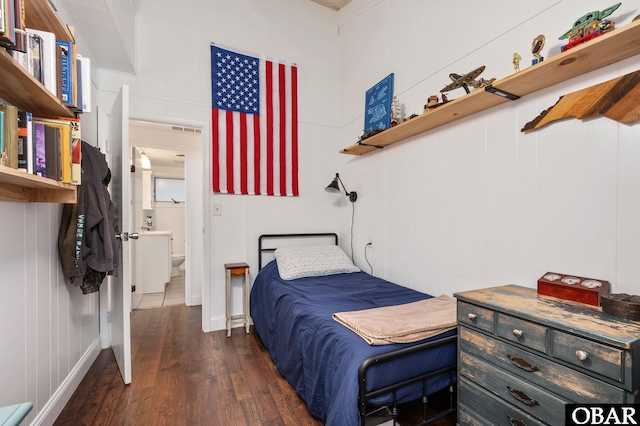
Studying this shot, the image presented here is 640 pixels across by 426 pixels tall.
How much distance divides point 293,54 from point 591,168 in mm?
2988

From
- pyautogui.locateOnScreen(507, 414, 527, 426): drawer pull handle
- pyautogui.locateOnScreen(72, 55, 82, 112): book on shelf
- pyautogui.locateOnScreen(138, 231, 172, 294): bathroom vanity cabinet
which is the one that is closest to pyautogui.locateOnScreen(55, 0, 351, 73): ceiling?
pyautogui.locateOnScreen(72, 55, 82, 112): book on shelf

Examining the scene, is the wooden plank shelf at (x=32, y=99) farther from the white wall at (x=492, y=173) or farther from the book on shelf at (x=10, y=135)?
the white wall at (x=492, y=173)

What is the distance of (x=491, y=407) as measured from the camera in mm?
1247

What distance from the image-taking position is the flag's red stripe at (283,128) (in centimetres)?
325

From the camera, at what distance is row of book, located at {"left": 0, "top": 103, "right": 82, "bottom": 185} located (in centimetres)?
100

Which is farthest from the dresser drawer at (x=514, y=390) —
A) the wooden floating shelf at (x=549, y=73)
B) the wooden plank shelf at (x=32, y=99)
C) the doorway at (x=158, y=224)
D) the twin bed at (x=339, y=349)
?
the doorway at (x=158, y=224)

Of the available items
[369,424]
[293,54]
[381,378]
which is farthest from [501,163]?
[293,54]

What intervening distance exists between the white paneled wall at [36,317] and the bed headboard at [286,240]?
5.08 ft

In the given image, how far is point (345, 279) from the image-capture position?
8.66 ft

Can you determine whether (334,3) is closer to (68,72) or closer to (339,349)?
(68,72)

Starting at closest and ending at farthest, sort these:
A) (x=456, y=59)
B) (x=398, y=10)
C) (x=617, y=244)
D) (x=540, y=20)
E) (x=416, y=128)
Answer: (x=617, y=244), (x=540, y=20), (x=456, y=59), (x=416, y=128), (x=398, y=10)

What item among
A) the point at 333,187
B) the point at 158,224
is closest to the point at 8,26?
the point at 333,187

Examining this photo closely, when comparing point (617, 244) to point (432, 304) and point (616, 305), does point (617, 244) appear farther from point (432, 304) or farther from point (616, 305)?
point (432, 304)

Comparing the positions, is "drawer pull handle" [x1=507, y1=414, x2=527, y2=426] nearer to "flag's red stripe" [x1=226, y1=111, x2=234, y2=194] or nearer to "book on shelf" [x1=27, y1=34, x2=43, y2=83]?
"book on shelf" [x1=27, y1=34, x2=43, y2=83]
